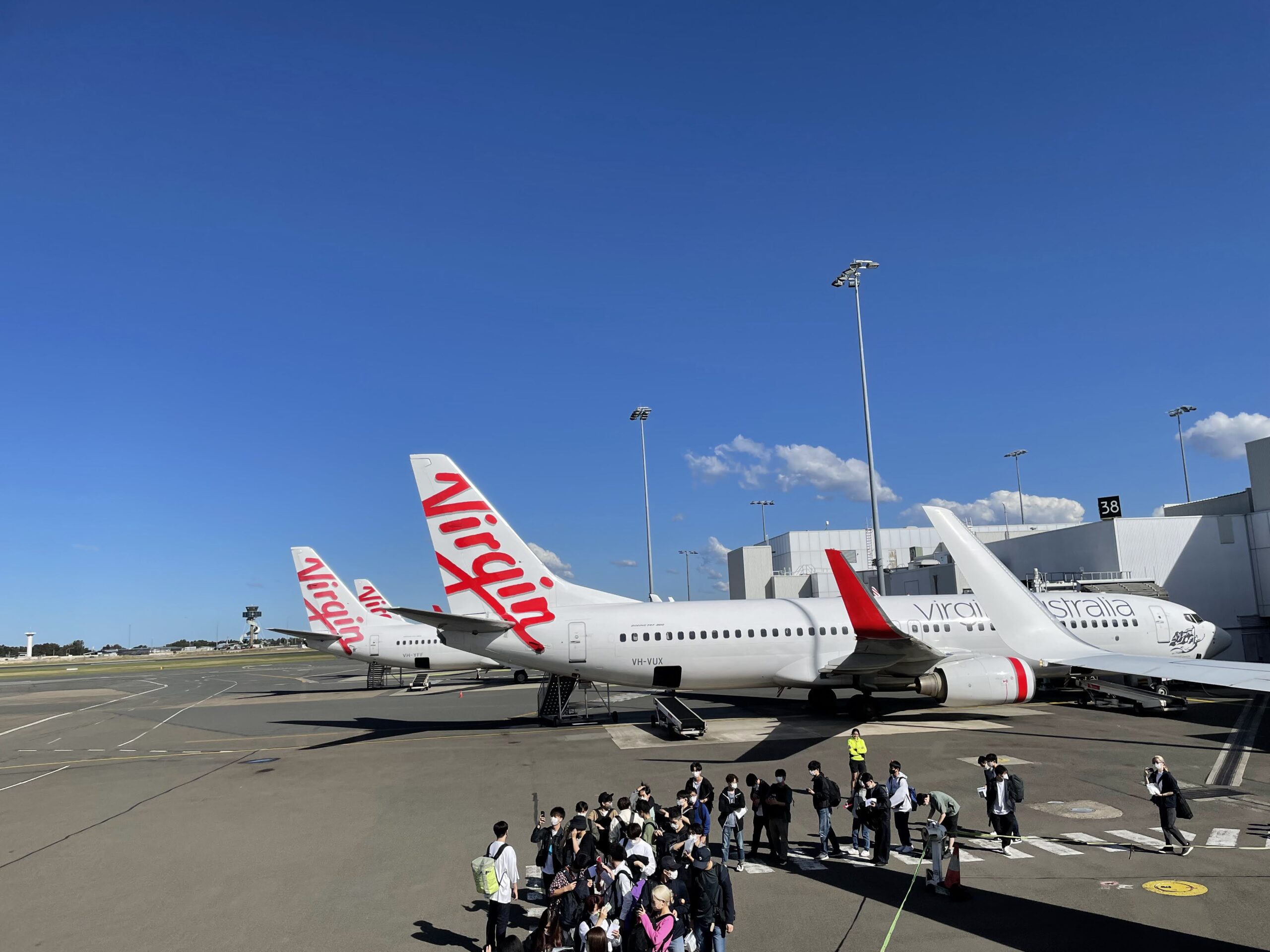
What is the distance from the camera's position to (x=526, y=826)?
15398 mm

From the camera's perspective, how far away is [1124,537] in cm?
4288

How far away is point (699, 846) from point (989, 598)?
841cm

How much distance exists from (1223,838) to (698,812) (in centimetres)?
956

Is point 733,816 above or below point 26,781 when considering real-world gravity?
above

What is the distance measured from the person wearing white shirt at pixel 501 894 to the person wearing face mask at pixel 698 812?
3017 millimetres

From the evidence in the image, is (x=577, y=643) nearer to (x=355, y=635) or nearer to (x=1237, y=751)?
(x=1237, y=751)

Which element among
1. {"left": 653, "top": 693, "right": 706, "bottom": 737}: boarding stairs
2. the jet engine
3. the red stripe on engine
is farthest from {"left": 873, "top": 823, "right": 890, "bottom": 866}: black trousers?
{"left": 653, "top": 693, "right": 706, "bottom": 737}: boarding stairs

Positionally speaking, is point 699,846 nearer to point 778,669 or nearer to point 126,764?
point 778,669

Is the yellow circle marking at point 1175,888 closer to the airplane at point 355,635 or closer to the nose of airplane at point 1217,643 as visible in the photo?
the nose of airplane at point 1217,643

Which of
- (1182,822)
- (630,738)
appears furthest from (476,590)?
(1182,822)

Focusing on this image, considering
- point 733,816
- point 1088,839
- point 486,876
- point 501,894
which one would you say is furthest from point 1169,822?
point 486,876

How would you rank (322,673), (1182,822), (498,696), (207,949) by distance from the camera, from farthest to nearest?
(322,673), (498,696), (1182,822), (207,949)

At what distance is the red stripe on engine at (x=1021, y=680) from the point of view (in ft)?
70.2

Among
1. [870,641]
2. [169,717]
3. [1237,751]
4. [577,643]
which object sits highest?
[577,643]
